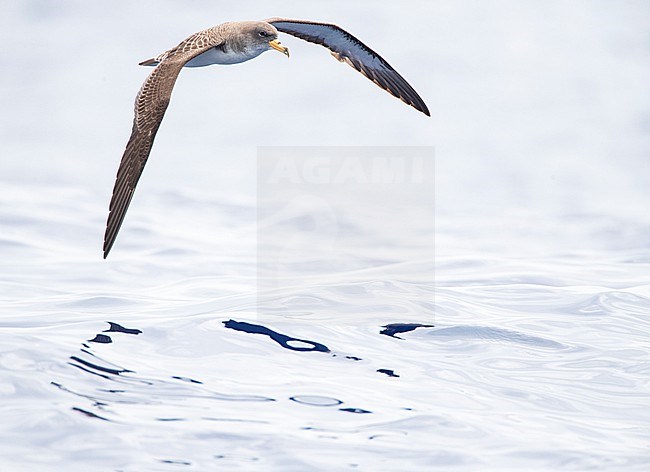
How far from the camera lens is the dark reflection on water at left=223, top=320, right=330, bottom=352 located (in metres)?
9.42

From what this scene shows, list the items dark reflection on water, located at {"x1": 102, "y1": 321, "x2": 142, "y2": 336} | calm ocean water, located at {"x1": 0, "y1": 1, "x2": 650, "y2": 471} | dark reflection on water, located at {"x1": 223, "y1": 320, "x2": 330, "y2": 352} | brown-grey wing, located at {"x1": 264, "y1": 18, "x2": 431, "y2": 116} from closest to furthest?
calm ocean water, located at {"x1": 0, "y1": 1, "x2": 650, "y2": 471}
dark reflection on water, located at {"x1": 223, "y1": 320, "x2": 330, "y2": 352}
dark reflection on water, located at {"x1": 102, "y1": 321, "x2": 142, "y2": 336}
brown-grey wing, located at {"x1": 264, "y1": 18, "x2": 431, "y2": 116}

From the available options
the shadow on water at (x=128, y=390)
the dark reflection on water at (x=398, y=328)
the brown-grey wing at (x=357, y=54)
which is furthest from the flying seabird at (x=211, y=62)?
the dark reflection on water at (x=398, y=328)

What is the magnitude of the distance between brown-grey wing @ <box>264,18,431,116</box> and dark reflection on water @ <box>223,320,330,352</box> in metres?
3.17

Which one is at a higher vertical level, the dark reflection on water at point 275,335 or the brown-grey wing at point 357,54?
the brown-grey wing at point 357,54

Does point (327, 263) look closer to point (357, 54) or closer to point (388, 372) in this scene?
point (357, 54)

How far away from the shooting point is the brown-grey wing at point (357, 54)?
11.6 meters

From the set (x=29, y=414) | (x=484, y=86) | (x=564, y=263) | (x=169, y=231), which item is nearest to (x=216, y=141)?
(x=169, y=231)

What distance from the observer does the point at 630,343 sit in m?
10.2

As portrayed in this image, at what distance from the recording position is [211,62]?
434 inches

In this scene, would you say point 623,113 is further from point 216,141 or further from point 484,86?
point 216,141

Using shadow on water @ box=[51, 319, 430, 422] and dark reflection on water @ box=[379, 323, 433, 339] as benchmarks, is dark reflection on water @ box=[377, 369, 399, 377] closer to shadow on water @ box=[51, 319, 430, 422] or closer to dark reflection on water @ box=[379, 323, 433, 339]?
shadow on water @ box=[51, 319, 430, 422]

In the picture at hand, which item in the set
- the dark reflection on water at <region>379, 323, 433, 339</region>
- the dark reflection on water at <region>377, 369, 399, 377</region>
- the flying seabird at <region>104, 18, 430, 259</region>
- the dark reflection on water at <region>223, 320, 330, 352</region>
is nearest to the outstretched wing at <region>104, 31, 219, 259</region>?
the flying seabird at <region>104, 18, 430, 259</region>

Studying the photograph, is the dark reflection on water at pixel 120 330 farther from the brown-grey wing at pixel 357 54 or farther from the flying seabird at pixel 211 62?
the brown-grey wing at pixel 357 54

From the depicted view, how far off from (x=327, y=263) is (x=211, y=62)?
3.01 m
